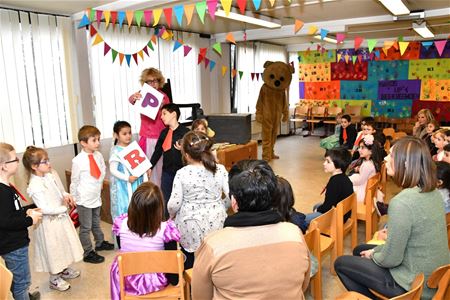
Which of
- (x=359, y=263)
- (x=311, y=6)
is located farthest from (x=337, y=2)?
(x=359, y=263)

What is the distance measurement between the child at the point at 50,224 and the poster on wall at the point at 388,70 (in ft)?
30.1

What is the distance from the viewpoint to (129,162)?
316 cm

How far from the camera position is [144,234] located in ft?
6.64

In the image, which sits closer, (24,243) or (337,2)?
(24,243)

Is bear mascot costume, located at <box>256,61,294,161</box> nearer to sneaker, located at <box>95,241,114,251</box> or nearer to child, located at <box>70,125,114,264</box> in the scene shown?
sneaker, located at <box>95,241,114,251</box>

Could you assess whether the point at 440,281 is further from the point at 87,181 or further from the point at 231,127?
the point at 231,127

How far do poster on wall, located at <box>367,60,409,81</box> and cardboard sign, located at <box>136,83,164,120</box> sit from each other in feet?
26.4

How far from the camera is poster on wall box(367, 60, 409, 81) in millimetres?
9641

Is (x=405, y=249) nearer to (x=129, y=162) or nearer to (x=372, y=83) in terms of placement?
(x=129, y=162)

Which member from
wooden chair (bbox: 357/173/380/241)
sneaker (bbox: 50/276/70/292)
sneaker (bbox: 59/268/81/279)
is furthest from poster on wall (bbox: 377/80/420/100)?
sneaker (bbox: 50/276/70/292)

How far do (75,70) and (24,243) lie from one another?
3.42 m

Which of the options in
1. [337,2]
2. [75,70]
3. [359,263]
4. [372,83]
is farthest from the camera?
[372,83]

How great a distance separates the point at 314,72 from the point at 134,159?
28.4 feet

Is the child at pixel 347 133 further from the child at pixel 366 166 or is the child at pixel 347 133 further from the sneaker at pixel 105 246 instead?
the sneaker at pixel 105 246
